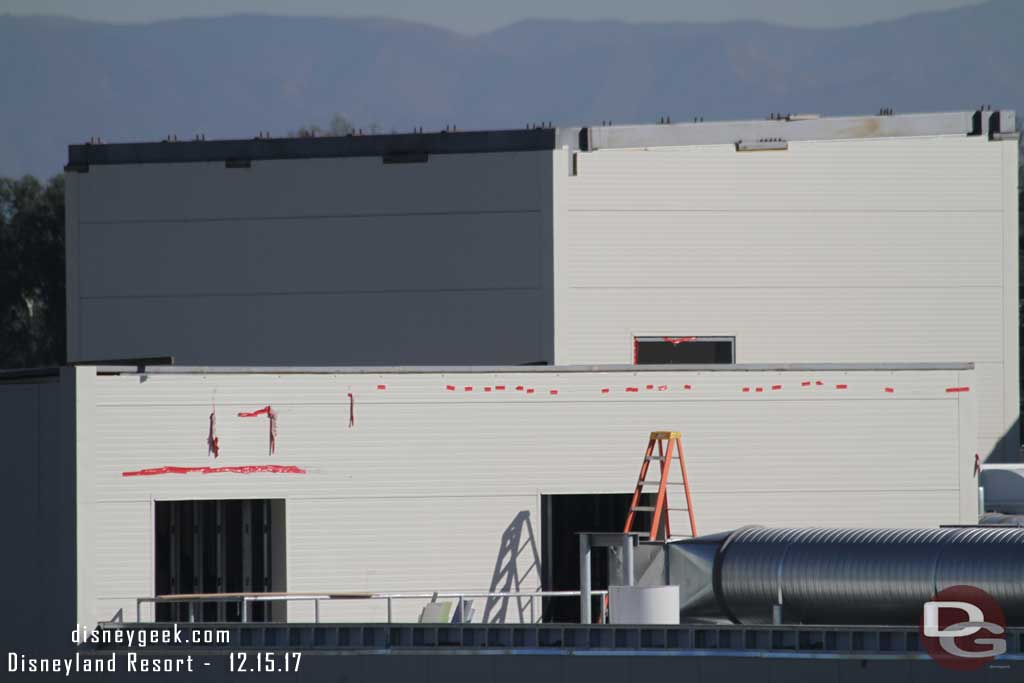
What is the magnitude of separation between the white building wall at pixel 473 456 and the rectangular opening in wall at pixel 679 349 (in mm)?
7557

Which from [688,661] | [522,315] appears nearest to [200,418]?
[688,661]

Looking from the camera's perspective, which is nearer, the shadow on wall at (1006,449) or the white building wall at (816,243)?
the white building wall at (816,243)

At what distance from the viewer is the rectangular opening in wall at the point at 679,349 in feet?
97.8

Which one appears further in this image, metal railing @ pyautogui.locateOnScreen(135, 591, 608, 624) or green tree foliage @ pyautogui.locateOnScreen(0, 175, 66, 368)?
green tree foliage @ pyautogui.locateOnScreen(0, 175, 66, 368)

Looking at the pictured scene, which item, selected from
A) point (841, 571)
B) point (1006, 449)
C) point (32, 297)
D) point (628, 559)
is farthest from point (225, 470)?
point (32, 297)

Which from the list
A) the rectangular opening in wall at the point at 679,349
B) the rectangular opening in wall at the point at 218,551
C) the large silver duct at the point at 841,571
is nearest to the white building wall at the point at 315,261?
the rectangular opening in wall at the point at 679,349

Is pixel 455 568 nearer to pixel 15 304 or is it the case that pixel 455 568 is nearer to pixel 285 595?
pixel 285 595

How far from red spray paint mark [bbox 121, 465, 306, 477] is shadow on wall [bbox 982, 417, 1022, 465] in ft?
52.4

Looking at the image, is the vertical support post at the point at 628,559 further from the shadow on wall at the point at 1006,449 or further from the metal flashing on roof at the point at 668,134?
the shadow on wall at the point at 1006,449

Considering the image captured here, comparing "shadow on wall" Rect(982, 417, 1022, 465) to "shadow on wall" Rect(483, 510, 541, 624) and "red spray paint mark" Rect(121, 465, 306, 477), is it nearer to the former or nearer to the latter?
"shadow on wall" Rect(483, 510, 541, 624)

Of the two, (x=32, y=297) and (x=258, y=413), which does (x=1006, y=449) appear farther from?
(x=32, y=297)

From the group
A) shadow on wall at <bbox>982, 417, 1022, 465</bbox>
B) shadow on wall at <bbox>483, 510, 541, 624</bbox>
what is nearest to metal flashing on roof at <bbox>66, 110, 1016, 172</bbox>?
shadow on wall at <bbox>982, 417, 1022, 465</bbox>

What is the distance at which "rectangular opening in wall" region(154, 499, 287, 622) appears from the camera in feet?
69.3

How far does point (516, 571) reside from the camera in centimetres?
2142
